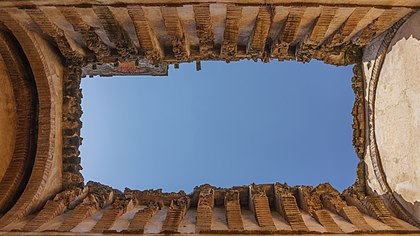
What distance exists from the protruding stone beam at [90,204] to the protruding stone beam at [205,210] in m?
2.09

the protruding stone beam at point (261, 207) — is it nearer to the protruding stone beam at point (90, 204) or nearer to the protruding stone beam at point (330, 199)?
the protruding stone beam at point (330, 199)

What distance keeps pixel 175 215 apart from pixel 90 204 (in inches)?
73.5

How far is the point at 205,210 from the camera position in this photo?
8.06m

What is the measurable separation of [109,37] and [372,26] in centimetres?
538

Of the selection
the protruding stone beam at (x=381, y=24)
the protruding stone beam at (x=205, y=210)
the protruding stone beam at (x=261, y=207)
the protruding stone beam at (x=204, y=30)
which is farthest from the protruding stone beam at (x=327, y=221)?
the protruding stone beam at (x=204, y=30)

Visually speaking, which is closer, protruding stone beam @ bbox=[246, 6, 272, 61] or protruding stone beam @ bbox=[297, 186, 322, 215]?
protruding stone beam @ bbox=[297, 186, 322, 215]

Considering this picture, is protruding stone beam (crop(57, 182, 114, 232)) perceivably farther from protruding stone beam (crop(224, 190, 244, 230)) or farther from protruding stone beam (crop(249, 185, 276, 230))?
protruding stone beam (crop(249, 185, 276, 230))

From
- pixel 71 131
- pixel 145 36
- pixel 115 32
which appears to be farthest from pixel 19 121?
pixel 145 36

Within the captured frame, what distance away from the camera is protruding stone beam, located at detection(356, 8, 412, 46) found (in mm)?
8297

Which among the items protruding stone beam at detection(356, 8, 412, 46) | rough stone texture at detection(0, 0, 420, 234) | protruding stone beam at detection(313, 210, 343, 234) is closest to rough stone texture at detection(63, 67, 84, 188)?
rough stone texture at detection(0, 0, 420, 234)

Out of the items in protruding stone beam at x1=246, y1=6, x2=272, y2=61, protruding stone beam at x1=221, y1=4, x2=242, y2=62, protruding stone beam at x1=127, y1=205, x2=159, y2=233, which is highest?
protruding stone beam at x1=246, y1=6, x2=272, y2=61

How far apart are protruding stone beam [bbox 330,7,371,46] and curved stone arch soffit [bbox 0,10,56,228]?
241 inches

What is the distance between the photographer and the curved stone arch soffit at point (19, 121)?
878 cm

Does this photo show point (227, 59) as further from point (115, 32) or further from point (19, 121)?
point (19, 121)
